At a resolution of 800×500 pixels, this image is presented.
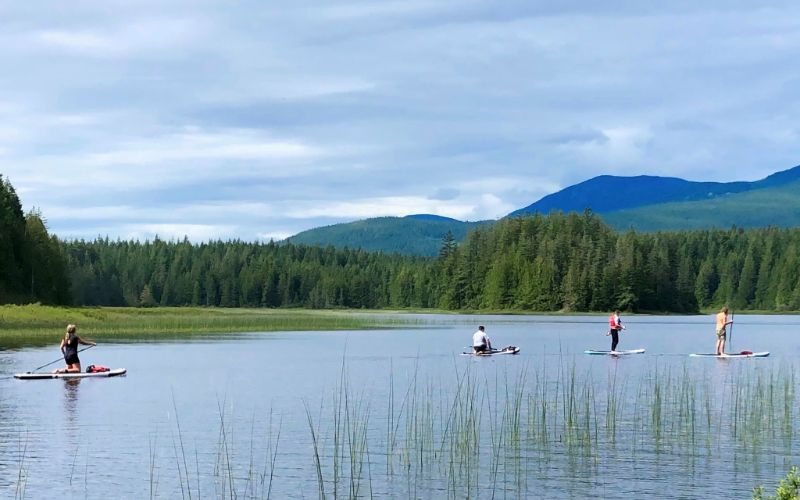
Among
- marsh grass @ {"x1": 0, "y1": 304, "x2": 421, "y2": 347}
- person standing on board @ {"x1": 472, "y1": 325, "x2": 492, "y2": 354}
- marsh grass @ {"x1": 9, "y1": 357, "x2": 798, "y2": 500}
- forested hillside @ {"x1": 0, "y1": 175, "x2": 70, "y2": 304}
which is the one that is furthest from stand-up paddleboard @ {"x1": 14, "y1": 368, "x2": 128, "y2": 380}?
forested hillside @ {"x1": 0, "y1": 175, "x2": 70, "y2": 304}

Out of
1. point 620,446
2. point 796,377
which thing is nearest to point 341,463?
point 620,446

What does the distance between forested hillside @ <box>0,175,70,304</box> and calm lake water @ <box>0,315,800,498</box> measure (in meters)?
70.3

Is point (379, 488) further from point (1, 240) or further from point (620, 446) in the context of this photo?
point (1, 240)

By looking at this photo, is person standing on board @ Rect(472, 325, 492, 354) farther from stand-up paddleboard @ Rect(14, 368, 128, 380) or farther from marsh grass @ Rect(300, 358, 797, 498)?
stand-up paddleboard @ Rect(14, 368, 128, 380)

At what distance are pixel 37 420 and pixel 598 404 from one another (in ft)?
58.1

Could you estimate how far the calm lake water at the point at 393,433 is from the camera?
23344mm

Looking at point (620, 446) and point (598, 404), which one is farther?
point (598, 404)

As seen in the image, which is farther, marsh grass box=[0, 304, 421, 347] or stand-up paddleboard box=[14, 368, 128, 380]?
marsh grass box=[0, 304, 421, 347]

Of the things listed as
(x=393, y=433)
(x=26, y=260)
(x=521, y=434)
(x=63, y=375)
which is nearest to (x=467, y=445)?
(x=393, y=433)

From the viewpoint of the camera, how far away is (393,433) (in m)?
29.6

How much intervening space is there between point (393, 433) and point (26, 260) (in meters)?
106

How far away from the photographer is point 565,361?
57.0 meters

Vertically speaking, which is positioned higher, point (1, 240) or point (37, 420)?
point (1, 240)

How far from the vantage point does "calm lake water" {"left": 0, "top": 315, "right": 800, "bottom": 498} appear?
23.3 m
